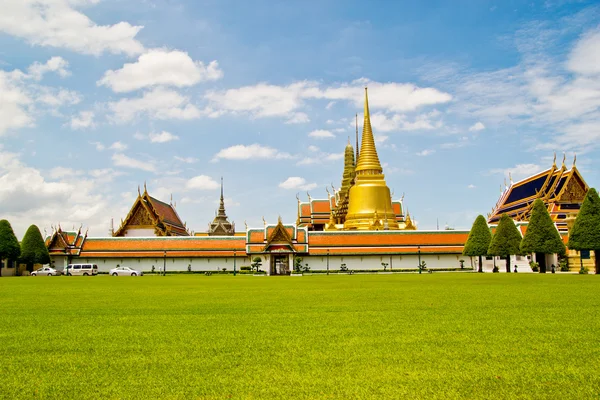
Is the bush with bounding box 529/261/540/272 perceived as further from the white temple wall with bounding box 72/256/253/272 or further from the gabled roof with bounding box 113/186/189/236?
the gabled roof with bounding box 113/186/189/236

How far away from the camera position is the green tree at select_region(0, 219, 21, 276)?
45844 mm

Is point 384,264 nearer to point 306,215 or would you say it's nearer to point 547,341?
point 306,215

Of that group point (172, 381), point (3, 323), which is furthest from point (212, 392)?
point (3, 323)

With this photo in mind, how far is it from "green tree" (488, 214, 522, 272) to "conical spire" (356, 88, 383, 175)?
25080 mm

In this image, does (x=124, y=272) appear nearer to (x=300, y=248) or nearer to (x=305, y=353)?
(x=300, y=248)

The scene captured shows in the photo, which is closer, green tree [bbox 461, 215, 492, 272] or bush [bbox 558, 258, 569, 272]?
bush [bbox 558, 258, 569, 272]

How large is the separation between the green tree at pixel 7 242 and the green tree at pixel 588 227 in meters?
42.7

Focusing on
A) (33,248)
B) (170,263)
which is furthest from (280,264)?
(33,248)

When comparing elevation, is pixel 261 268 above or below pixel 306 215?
below

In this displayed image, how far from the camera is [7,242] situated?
46031 mm

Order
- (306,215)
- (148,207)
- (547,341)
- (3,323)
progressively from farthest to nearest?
(306,215) → (148,207) → (3,323) → (547,341)

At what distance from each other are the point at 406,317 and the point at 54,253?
50.7 m

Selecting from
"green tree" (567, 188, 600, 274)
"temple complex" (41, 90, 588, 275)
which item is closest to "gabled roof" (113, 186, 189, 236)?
"temple complex" (41, 90, 588, 275)

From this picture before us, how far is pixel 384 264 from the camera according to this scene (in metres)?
53.6
